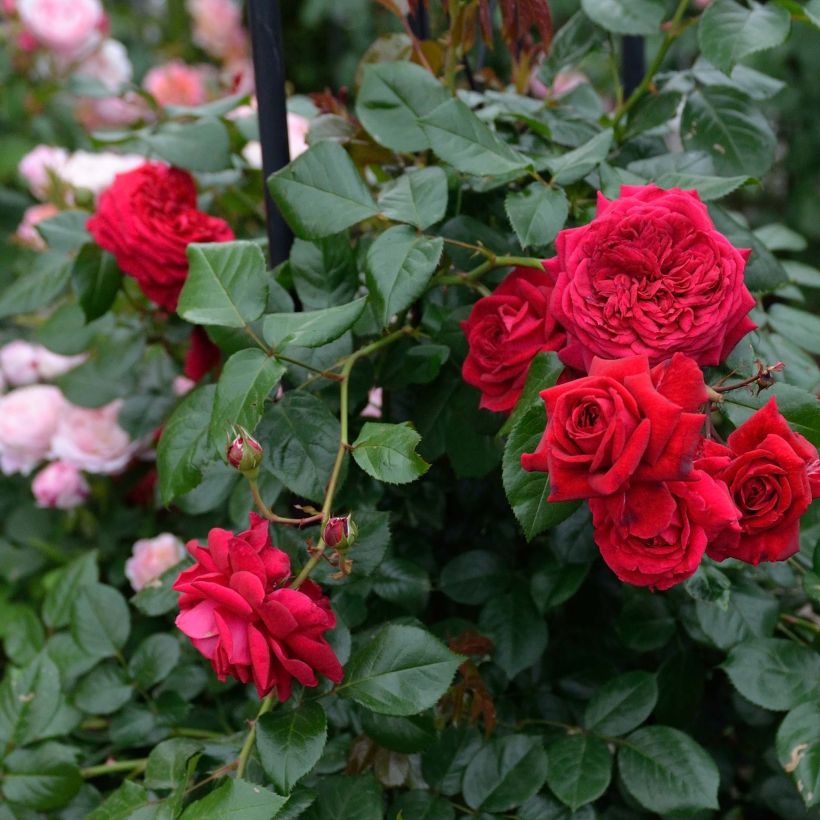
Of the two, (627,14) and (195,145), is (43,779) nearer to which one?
(195,145)

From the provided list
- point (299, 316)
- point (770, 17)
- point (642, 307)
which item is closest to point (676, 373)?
point (642, 307)

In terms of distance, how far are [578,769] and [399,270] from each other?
392 mm

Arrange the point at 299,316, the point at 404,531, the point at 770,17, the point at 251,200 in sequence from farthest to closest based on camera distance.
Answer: the point at 251,200
the point at 404,531
the point at 770,17
the point at 299,316

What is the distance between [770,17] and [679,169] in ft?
0.43

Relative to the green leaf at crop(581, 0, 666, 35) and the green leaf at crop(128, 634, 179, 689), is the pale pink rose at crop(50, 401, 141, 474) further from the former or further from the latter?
the green leaf at crop(581, 0, 666, 35)

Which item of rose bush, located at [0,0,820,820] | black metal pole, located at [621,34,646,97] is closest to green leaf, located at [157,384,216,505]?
rose bush, located at [0,0,820,820]

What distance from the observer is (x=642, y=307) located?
58 cm

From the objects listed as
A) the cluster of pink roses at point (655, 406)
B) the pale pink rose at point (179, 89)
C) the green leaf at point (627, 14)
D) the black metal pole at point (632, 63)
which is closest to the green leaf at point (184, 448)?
the cluster of pink roses at point (655, 406)

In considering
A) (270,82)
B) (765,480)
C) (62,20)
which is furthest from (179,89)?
(765,480)

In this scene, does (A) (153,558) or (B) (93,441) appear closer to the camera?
(A) (153,558)

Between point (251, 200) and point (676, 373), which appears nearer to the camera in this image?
point (676, 373)

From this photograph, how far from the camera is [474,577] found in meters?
0.86

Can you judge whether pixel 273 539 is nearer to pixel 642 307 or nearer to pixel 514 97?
pixel 642 307

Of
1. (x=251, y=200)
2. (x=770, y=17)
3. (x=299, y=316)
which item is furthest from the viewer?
(x=251, y=200)
